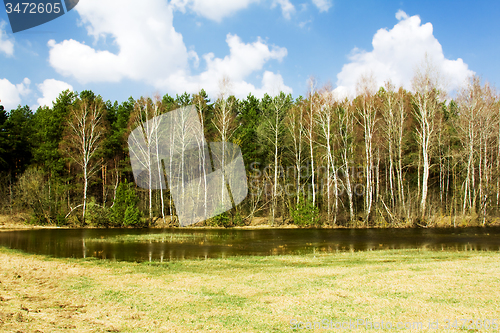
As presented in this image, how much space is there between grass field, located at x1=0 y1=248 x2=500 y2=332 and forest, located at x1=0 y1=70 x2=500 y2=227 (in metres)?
20.6

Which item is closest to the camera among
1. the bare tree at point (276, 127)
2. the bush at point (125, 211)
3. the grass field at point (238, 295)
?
the grass field at point (238, 295)

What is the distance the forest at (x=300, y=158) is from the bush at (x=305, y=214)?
9 cm

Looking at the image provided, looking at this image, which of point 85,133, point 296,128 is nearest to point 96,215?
point 85,133

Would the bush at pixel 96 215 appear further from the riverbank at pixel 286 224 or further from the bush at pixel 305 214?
the bush at pixel 305 214

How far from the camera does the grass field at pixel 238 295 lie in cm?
579

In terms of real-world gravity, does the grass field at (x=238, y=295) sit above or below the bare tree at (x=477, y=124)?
below

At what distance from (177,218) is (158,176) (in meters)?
6.01

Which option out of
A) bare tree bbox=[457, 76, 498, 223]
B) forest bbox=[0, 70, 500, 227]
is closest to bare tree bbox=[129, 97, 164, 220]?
forest bbox=[0, 70, 500, 227]

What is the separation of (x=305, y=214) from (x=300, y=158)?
21.8 feet

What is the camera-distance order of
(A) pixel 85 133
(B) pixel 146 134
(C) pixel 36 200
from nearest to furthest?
1. (C) pixel 36 200
2. (B) pixel 146 134
3. (A) pixel 85 133

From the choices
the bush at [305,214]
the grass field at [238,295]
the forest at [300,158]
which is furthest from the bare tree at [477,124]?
the grass field at [238,295]

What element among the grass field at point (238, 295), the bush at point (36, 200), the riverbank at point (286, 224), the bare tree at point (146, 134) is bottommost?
the riverbank at point (286, 224)

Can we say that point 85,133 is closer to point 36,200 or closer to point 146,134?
point 146,134

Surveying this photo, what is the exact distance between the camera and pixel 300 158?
35531mm
